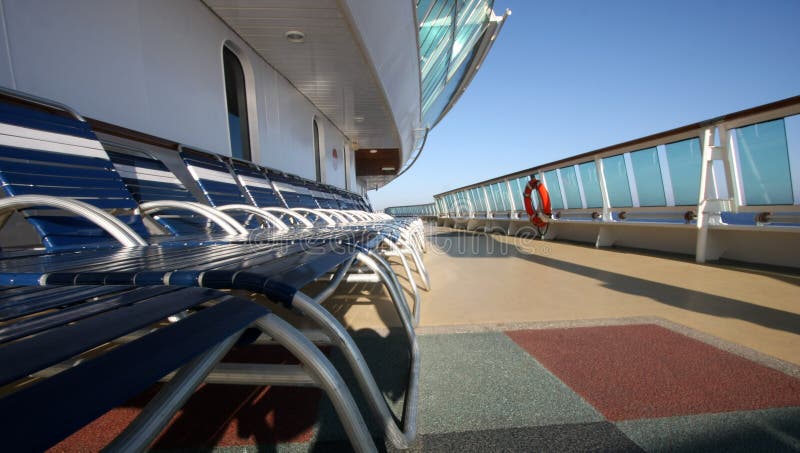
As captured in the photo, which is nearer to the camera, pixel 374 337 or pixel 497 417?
pixel 497 417

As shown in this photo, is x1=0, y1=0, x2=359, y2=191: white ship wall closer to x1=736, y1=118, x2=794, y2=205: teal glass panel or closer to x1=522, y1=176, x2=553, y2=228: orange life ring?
x1=522, y1=176, x2=553, y2=228: orange life ring

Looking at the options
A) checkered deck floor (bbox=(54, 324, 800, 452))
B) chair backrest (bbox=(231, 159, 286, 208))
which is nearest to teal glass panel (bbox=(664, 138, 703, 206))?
checkered deck floor (bbox=(54, 324, 800, 452))

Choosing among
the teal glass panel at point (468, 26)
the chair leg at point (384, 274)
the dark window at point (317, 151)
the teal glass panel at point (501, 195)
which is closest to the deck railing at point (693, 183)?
the teal glass panel at point (501, 195)

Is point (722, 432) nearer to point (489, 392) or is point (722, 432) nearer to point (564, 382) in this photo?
point (564, 382)

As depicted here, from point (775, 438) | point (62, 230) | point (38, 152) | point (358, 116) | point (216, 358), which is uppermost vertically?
point (358, 116)

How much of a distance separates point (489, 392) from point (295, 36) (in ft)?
13.7

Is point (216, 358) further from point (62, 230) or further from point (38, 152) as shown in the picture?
point (38, 152)

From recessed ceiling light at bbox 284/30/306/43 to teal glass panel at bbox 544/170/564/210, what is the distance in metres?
4.46

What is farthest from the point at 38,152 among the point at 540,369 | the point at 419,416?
the point at 540,369

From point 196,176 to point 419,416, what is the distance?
216 centimetres

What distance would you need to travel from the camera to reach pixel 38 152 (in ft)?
4.33

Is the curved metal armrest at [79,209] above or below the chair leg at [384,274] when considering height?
above

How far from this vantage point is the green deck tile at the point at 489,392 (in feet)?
3.13

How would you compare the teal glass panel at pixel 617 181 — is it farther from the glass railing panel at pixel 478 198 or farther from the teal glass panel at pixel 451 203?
the teal glass panel at pixel 451 203
